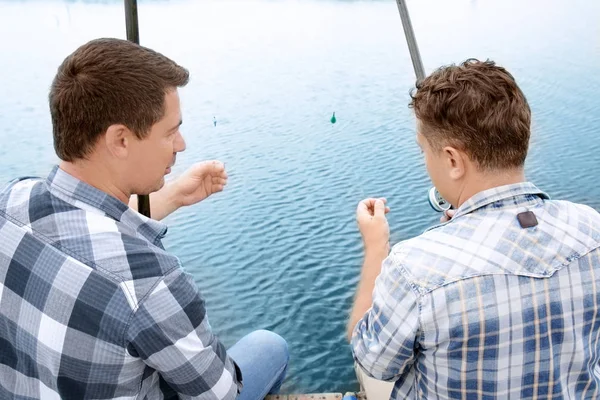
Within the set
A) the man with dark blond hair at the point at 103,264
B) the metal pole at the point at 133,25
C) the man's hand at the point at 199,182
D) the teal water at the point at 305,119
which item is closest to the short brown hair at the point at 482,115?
the man with dark blond hair at the point at 103,264

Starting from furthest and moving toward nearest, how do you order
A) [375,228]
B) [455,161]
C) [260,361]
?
[260,361] → [375,228] → [455,161]

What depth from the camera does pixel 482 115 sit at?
90 centimetres

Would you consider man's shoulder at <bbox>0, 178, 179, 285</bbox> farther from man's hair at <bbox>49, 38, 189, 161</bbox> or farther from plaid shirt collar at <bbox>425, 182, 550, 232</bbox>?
plaid shirt collar at <bbox>425, 182, 550, 232</bbox>

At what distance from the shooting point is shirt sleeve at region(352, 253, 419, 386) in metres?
0.86

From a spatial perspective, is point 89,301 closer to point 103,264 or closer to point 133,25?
point 103,264

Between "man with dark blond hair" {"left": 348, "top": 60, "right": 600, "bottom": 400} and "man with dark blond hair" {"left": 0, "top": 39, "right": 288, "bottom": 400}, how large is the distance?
306 mm

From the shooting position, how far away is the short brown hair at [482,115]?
90 cm

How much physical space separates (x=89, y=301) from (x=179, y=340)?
14cm

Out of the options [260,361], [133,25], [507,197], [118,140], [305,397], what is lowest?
[305,397]

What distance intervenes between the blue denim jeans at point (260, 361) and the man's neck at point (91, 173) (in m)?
0.68

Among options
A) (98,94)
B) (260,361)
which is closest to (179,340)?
(98,94)

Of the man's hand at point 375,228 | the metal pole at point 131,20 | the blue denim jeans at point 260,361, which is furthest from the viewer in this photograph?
the blue denim jeans at point 260,361

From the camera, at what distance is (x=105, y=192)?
94 cm

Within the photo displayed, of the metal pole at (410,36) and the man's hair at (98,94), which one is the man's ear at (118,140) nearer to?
the man's hair at (98,94)
